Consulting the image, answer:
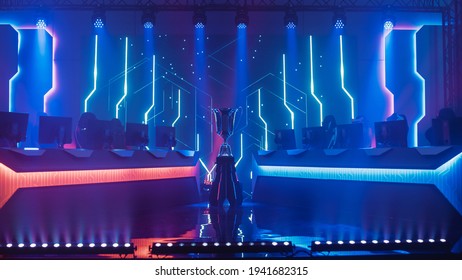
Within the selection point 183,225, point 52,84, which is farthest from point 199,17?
point 183,225

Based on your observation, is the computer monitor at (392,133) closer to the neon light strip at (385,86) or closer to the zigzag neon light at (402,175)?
the zigzag neon light at (402,175)

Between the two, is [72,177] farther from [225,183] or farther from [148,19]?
[148,19]

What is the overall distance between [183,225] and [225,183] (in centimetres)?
144

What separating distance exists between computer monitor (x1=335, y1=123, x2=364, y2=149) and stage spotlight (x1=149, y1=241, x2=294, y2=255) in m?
2.66

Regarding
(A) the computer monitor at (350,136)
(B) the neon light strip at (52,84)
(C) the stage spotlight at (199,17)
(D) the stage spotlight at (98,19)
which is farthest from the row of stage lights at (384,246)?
(B) the neon light strip at (52,84)

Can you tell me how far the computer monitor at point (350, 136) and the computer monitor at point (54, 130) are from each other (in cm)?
327

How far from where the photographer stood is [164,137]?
580 cm

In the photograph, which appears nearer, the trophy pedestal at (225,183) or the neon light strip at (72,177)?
the neon light strip at (72,177)

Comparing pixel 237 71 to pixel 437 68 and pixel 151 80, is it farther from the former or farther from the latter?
pixel 437 68

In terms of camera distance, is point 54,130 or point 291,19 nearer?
point 54,130

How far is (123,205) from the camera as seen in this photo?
4.66 metres

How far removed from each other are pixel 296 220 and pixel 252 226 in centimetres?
62

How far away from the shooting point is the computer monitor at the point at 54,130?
4216 millimetres

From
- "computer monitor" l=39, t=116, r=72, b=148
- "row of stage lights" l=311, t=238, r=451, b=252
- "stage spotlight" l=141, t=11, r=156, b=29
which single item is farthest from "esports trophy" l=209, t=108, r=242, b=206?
"stage spotlight" l=141, t=11, r=156, b=29
